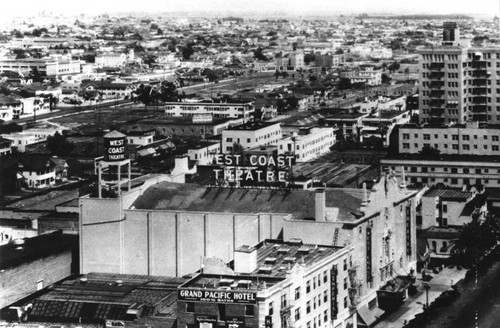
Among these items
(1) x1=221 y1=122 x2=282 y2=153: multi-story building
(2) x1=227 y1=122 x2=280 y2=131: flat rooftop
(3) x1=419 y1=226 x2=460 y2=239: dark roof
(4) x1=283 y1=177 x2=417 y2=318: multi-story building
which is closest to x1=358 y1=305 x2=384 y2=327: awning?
(4) x1=283 y1=177 x2=417 y2=318: multi-story building

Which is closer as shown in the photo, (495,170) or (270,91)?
(495,170)

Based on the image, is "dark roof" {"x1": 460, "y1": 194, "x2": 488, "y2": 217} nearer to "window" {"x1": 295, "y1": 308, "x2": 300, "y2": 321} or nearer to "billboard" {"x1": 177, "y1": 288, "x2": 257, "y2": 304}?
"window" {"x1": 295, "y1": 308, "x2": 300, "y2": 321}

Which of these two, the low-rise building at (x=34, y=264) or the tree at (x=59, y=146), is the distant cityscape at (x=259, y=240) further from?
the tree at (x=59, y=146)

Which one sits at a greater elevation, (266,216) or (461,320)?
(266,216)

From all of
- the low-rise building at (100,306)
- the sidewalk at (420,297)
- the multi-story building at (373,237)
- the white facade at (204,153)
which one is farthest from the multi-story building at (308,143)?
the low-rise building at (100,306)

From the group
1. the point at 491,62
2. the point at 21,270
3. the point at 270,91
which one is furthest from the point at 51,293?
the point at 270,91

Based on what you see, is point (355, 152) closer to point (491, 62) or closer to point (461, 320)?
point (491, 62)
